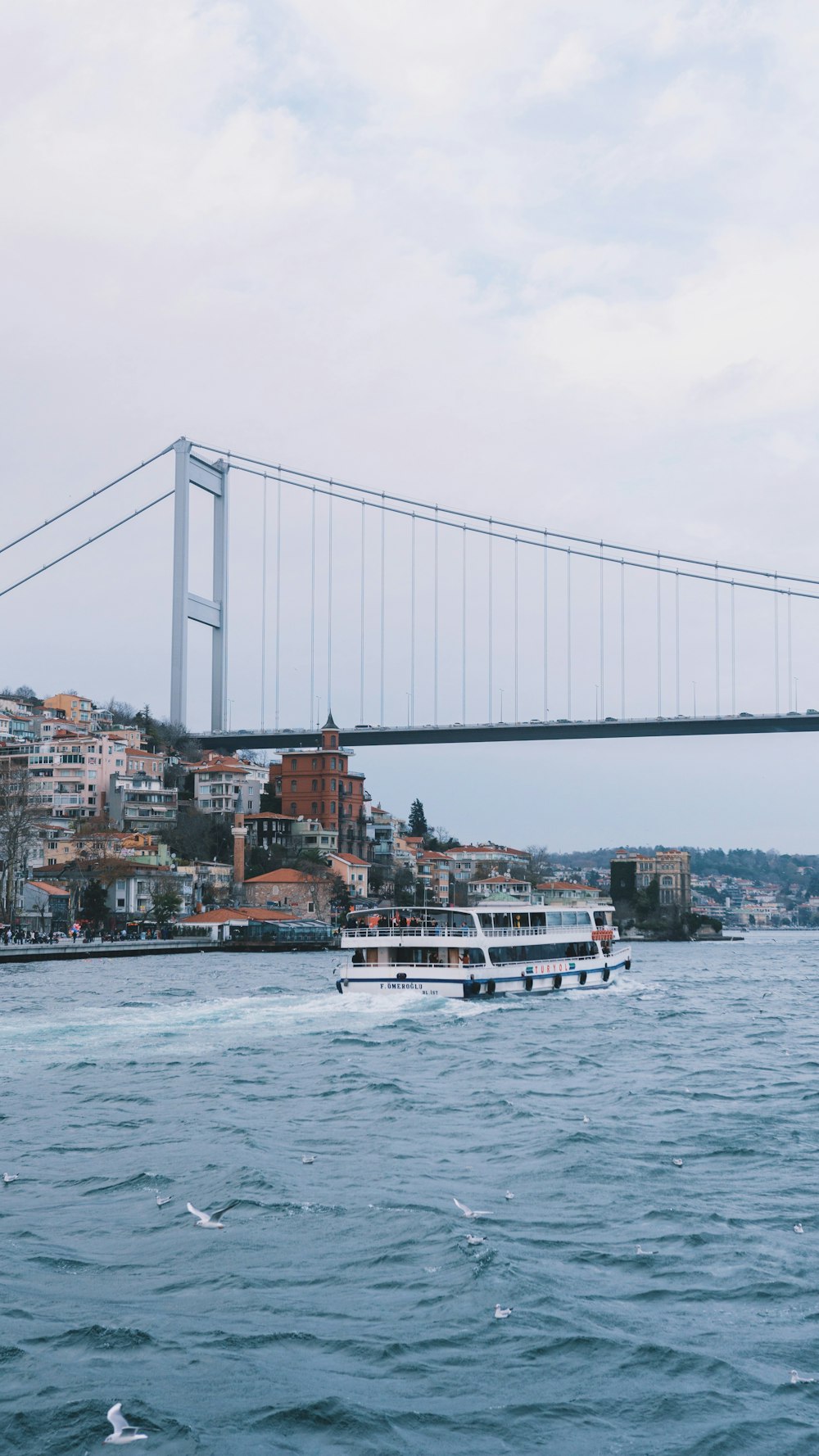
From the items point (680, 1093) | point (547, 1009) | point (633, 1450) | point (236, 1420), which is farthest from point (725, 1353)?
point (547, 1009)

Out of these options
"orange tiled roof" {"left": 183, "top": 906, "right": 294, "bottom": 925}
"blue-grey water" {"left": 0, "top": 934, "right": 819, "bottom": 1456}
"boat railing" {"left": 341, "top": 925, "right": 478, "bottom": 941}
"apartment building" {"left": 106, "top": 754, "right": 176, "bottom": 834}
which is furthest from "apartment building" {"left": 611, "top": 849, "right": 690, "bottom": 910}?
"blue-grey water" {"left": 0, "top": 934, "right": 819, "bottom": 1456}

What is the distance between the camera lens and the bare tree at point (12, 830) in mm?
63062

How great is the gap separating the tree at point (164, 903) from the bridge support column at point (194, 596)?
10610 millimetres

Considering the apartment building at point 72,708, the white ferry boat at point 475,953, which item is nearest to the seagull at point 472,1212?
the white ferry boat at point 475,953

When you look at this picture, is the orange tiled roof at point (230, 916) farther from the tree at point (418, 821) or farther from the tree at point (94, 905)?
the tree at point (418, 821)

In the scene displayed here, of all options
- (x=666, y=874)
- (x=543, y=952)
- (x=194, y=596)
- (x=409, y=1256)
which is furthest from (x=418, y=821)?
(x=409, y=1256)

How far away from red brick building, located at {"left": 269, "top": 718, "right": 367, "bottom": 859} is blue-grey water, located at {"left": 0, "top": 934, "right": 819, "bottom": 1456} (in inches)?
3019

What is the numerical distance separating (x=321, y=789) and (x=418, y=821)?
37912mm

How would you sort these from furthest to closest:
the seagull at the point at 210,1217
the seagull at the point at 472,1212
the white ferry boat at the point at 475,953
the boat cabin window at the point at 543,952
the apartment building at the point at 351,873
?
the apartment building at the point at 351,873 < the boat cabin window at the point at 543,952 < the white ferry boat at the point at 475,953 < the seagull at the point at 472,1212 < the seagull at the point at 210,1217

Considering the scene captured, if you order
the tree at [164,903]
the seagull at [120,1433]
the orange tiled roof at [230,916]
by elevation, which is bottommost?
the orange tiled roof at [230,916]

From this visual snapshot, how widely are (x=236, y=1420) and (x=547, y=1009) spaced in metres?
24.9

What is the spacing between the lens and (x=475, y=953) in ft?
109

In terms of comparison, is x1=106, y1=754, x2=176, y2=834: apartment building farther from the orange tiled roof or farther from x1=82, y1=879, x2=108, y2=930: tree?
x1=82, y1=879, x2=108, y2=930: tree

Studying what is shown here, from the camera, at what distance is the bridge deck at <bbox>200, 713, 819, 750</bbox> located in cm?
6612
